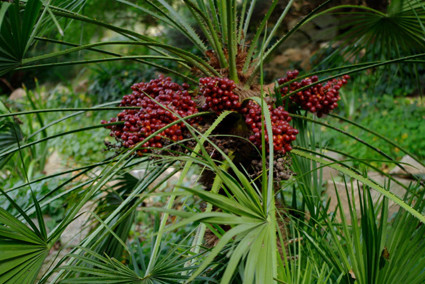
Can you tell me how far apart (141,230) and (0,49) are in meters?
2.68

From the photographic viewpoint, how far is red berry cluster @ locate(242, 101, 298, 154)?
1218 mm

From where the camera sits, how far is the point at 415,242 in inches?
44.8

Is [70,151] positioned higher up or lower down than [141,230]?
higher up

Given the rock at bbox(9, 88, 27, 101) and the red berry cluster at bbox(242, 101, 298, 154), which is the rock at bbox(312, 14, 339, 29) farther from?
the rock at bbox(9, 88, 27, 101)

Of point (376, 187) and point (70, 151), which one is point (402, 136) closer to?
point (376, 187)

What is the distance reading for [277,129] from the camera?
3.97 ft

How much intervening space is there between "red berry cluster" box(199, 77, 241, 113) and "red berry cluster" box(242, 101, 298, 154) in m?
0.07

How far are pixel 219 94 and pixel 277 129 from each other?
224mm

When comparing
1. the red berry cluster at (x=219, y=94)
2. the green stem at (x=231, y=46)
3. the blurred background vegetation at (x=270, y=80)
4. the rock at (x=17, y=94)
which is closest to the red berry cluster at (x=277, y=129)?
the red berry cluster at (x=219, y=94)

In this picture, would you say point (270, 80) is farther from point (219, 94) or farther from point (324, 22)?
point (219, 94)

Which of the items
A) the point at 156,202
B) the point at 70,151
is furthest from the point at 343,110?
the point at 70,151

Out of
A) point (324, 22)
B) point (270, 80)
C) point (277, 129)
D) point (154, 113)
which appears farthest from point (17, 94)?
point (277, 129)

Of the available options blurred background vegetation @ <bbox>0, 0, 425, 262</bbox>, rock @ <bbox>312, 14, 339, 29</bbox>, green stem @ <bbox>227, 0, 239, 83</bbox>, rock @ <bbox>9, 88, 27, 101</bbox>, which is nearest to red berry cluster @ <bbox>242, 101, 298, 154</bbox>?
green stem @ <bbox>227, 0, 239, 83</bbox>

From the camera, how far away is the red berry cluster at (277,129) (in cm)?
122
